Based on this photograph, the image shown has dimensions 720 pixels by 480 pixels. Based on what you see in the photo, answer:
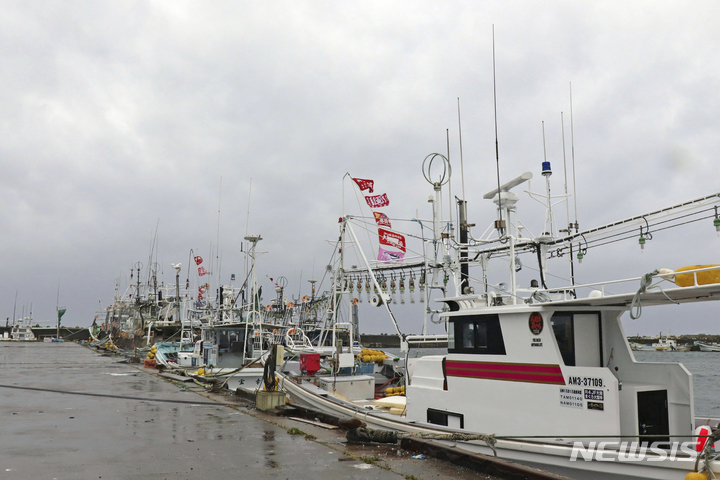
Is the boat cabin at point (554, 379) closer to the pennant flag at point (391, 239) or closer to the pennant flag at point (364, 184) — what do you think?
the pennant flag at point (391, 239)

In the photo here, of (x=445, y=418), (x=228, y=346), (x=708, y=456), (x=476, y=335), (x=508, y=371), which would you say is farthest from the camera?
(x=228, y=346)

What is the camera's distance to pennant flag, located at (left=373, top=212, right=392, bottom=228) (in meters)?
19.0

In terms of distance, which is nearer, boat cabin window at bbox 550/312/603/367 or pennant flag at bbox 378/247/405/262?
boat cabin window at bbox 550/312/603/367

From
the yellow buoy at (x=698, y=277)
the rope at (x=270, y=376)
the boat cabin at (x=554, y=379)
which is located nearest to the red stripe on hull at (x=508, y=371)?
the boat cabin at (x=554, y=379)

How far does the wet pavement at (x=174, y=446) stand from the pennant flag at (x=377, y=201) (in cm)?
806

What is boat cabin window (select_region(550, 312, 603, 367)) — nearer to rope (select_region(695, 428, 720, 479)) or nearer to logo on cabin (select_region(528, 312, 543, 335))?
logo on cabin (select_region(528, 312, 543, 335))

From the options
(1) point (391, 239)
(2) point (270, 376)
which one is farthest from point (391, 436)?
(1) point (391, 239)

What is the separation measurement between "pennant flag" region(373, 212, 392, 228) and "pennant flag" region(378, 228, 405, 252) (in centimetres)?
22

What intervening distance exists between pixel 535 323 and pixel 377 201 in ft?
34.8

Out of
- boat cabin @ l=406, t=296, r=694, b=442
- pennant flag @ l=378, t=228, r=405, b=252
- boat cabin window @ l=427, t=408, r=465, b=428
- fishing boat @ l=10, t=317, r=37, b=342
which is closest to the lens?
boat cabin @ l=406, t=296, r=694, b=442

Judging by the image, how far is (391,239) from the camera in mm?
18953

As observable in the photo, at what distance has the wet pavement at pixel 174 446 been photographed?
766 centimetres

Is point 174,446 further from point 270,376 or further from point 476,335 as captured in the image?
point 476,335
